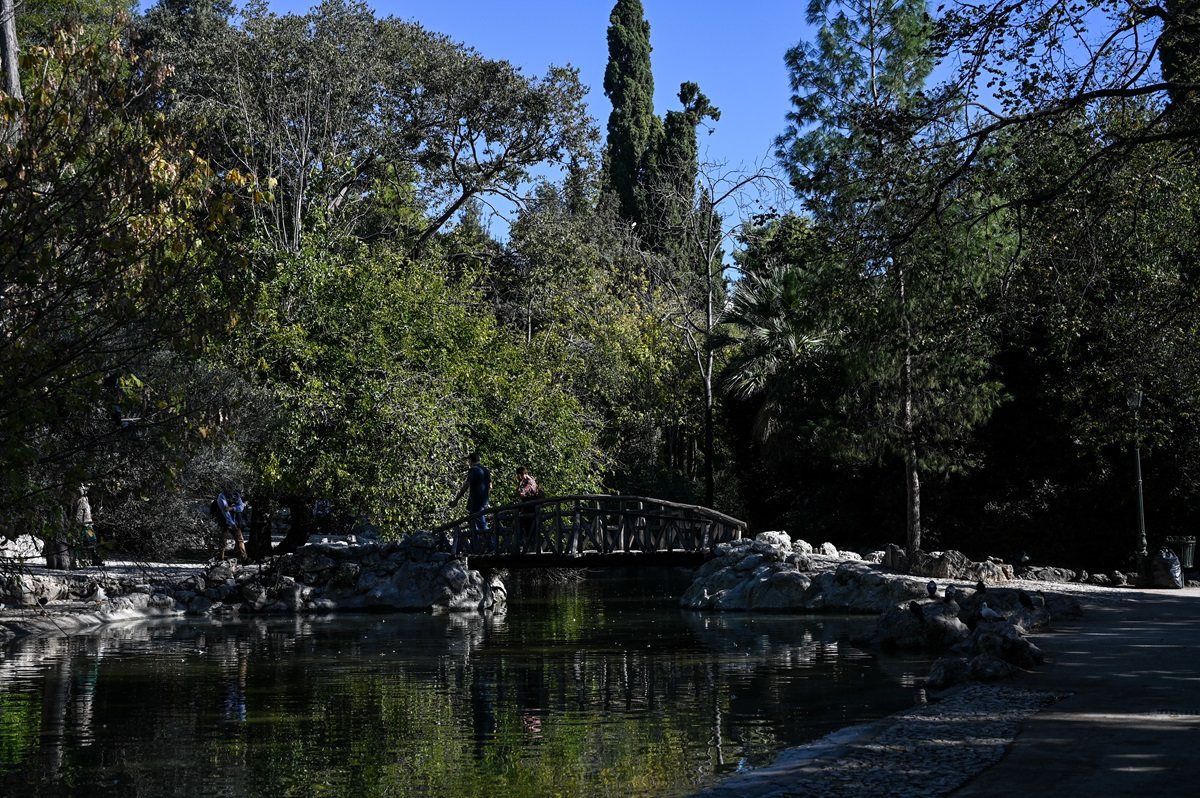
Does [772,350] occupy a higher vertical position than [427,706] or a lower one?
higher

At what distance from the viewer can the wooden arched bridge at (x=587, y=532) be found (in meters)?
23.2

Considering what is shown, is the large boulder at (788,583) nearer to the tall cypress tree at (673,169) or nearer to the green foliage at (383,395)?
the green foliage at (383,395)

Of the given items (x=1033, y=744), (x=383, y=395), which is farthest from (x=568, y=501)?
(x=1033, y=744)

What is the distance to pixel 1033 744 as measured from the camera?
342 inches

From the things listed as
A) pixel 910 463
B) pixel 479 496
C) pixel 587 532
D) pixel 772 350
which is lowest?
pixel 587 532

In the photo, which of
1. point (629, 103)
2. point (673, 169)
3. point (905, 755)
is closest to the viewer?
point (905, 755)

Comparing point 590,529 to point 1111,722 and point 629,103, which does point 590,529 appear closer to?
point 1111,722

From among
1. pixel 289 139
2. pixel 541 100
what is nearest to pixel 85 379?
pixel 289 139

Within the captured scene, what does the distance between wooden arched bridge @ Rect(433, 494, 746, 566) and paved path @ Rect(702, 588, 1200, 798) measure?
441 inches

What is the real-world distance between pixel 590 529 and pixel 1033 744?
15359 millimetres

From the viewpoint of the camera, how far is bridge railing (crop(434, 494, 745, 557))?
2344 centimetres

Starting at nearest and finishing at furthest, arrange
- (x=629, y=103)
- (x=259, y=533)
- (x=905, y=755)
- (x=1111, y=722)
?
(x=905, y=755) → (x=1111, y=722) → (x=259, y=533) → (x=629, y=103)

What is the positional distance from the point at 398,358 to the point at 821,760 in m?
20.8

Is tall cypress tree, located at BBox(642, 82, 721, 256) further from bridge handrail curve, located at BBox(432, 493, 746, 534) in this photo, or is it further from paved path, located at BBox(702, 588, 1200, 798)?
paved path, located at BBox(702, 588, 1200, 798)
